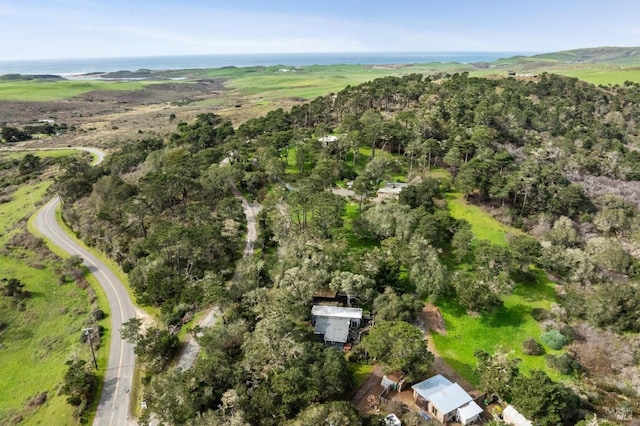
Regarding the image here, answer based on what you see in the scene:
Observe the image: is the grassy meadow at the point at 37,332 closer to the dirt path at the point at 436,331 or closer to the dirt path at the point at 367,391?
the dirt path at the point at 367,391

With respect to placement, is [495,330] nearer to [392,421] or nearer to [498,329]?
[498,329]

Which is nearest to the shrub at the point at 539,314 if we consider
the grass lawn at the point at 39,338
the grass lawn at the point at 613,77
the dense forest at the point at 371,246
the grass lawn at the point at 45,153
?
the dense forest at the point at 371,246

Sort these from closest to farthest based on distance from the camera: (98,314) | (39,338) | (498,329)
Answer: (498,329) → (39,338) → (98,314)

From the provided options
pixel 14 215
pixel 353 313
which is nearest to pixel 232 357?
pixel 353 313

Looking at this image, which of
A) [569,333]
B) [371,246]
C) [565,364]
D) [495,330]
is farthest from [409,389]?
[371,246]

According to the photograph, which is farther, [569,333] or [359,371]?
[569,333]

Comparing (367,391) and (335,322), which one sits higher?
(335,322)

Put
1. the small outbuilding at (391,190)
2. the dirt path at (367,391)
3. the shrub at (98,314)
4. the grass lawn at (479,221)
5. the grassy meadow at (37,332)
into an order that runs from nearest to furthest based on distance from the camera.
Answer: the dirt path at (367,391) → the grassy meadow at (37,332) → the shrub at (98,314) → the grass lawn at (479,221) → the small outbuilding at (391,190)
